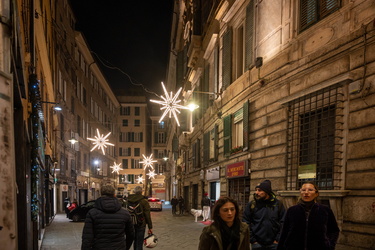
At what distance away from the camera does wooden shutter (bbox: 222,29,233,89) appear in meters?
14.2

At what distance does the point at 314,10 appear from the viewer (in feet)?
27.1

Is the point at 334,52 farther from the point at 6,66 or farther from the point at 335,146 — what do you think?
the point at 6,66

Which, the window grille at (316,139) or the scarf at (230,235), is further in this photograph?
the window grille at (316,139)

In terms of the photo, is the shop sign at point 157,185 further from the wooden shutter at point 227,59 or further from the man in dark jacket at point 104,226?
the man in dark jacket at point 104,226

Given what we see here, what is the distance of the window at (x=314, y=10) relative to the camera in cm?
770

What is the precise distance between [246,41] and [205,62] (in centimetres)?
804

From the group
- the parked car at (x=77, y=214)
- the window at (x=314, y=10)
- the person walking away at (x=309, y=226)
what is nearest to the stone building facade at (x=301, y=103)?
the window at (x=314, y=10)

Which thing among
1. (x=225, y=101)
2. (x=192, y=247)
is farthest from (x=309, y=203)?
→ (x=225, y=101)

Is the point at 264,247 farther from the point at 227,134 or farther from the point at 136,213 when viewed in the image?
the point at 227,134

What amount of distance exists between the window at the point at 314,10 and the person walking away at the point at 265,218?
15.7 ft

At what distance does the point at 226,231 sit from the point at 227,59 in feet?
39.0

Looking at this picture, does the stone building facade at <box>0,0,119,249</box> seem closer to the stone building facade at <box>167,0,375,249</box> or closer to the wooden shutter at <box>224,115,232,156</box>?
the stone building facade at <box>167,0,375,249</box>

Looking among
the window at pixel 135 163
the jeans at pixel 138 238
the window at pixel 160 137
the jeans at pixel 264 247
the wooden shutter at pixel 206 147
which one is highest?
the window at pixel 160 137

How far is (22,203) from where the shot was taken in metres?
6.73
